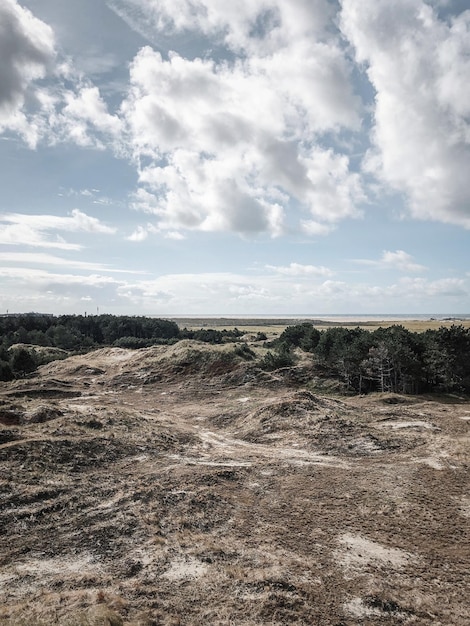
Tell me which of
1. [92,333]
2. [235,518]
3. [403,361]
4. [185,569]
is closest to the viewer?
[185,569]

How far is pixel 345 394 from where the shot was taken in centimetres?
5250

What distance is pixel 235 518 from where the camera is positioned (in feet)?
54.0

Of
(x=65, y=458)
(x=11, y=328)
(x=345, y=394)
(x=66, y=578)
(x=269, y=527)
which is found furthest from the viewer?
(x=11, y=328)

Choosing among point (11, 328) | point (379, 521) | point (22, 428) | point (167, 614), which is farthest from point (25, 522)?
point (11, 328)

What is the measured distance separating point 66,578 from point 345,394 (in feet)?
149

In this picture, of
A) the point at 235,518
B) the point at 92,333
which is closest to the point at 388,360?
the point at 235,518

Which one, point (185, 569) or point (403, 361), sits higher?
point (403, 361)

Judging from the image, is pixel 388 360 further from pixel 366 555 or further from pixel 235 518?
pixel 366 555

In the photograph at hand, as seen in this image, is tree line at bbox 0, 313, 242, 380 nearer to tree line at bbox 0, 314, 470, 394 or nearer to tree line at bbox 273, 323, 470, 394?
tree line at bbox 0, 314, 470, 394

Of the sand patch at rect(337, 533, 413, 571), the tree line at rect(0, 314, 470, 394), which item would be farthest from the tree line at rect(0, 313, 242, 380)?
the sand patch at rect(337, 533, 413, 571)

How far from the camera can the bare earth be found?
422 inches

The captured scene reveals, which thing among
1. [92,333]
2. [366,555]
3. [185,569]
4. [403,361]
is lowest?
[366,555]

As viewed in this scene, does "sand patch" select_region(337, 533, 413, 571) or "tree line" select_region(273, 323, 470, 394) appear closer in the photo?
"sand patch" select_region(337, 533, 413, 571)

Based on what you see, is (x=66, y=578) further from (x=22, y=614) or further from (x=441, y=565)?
(x=441, y=565)
